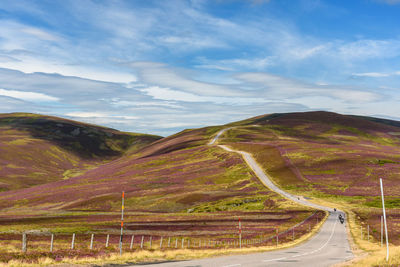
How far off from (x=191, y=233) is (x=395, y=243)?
2743 cm

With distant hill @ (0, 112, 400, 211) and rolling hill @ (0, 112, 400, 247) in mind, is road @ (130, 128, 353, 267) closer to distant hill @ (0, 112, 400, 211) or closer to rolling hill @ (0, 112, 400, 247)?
rolling hill @ (0, 112, 400, 247)

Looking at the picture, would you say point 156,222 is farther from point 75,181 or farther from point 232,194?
point 75,181

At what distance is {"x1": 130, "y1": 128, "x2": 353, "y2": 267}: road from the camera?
22625mm

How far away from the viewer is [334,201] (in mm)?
87125

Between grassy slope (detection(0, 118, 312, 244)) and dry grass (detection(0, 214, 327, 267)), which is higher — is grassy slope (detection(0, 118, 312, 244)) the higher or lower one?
the lower one

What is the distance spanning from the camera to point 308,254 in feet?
102

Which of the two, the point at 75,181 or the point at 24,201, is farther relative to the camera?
the point at 75,181

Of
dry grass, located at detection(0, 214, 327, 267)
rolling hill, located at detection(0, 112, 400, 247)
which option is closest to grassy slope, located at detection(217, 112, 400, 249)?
rolling hill, located at detection(0, 112, 400, 247)

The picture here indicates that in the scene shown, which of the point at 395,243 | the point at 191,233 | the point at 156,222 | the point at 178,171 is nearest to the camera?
the point at 395,243

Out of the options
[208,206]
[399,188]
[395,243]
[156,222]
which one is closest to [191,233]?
[156,222]

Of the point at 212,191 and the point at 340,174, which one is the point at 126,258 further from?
the point at 340,174

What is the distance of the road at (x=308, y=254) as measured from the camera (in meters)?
22.6

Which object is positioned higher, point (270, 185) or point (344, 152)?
point (344, 152)

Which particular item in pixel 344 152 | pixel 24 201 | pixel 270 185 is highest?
pixel 344 152
